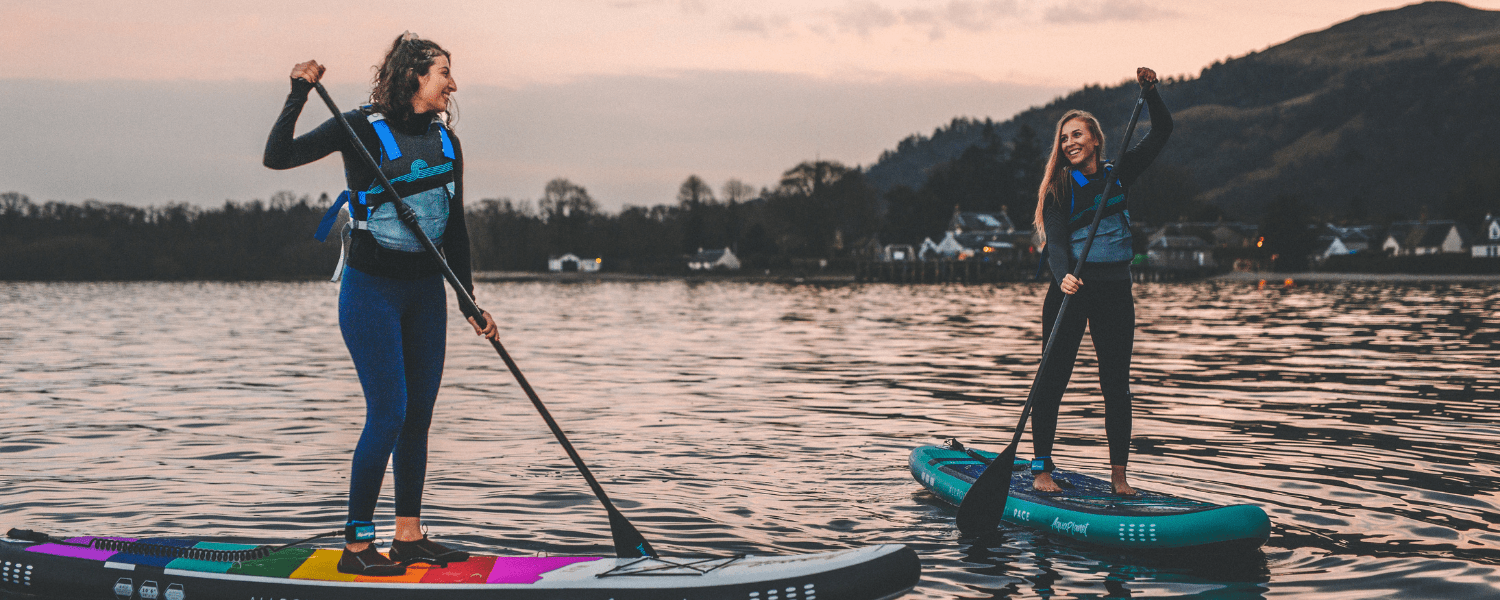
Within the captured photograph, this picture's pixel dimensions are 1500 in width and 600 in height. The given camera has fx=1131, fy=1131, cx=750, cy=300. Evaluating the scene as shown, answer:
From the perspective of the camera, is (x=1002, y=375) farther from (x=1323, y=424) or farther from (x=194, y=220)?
(x=194, y=220)

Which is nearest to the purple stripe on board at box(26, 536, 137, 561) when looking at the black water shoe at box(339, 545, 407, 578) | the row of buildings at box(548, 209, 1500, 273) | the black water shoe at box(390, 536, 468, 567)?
the black water shoe at box(339, 545, 407, 578)

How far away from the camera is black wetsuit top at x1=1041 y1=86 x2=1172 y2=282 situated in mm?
6613

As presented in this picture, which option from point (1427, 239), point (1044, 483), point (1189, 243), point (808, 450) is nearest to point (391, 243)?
point (1044, 483)

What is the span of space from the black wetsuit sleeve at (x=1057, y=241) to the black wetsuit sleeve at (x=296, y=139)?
407 centimetres

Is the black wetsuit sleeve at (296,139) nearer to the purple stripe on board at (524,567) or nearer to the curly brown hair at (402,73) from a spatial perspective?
the curly brown hair at (402,73)

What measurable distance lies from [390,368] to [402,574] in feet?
2.79

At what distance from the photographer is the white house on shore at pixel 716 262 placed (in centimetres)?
14538

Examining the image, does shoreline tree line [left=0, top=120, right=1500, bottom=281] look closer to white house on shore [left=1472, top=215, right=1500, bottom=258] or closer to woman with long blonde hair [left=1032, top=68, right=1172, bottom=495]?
white house on shore [left=1472, top=215, right=1500, bottom=258]

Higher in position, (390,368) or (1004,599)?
(390,368)

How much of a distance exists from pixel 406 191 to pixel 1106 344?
4.08 m

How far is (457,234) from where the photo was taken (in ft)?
16.6

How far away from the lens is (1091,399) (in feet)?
45.8

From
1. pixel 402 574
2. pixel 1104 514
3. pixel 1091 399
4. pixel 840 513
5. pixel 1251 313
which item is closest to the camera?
pixel 402 574

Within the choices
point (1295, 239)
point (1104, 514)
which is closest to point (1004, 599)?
point (1104, 514)
